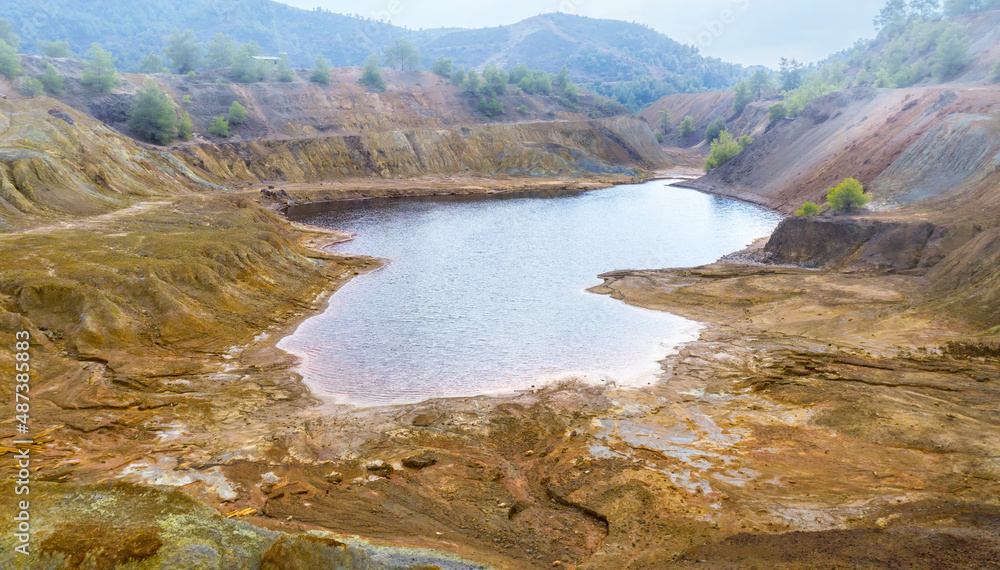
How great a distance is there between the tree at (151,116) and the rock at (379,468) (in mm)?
77209

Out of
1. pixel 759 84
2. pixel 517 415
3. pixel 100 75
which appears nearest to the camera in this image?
pixel 517 415

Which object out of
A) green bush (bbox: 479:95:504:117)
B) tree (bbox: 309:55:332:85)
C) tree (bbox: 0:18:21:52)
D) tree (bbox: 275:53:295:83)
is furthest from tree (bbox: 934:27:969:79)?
tree (bbox: 0:18:21:52)

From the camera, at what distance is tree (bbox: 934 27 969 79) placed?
305 feet

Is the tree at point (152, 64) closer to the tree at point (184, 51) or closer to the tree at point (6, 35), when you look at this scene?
the tree at point (184, 51)

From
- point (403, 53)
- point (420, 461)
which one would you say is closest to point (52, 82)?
point (420, 461)

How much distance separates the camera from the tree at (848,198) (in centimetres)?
5097

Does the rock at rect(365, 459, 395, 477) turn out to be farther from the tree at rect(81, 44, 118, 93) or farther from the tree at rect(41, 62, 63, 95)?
the tree at rect(81, 44, 118, 93)

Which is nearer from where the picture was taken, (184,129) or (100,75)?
(184,129)

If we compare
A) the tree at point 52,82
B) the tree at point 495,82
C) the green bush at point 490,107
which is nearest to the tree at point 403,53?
the tree at point 495,82

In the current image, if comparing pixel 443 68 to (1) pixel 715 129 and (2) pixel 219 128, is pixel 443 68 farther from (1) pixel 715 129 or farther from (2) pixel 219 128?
(1) pixel 715 129

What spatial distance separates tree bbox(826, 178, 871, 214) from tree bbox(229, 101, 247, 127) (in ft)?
262

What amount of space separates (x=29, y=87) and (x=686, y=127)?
5288 inches

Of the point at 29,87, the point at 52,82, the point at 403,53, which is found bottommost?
the point at 29,87

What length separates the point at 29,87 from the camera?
75.9 meters
